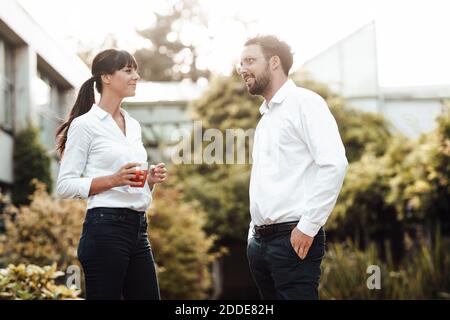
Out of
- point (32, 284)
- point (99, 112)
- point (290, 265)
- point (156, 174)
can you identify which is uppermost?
point (99, 112)

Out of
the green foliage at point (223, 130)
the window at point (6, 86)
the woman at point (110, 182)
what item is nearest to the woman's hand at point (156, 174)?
the woman at point (110, 182)

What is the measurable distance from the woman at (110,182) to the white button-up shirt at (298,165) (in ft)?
1.72

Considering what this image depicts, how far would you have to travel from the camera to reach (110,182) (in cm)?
331

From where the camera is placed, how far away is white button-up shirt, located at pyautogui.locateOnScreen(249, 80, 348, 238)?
3174 mm

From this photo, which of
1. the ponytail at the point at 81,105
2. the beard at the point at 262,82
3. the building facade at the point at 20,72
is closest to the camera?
the beard at the point at 262,82

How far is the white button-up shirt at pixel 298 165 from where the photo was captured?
3.17m

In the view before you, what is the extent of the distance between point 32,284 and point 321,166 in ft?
9.29

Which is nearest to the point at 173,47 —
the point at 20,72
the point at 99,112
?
the point at 20,72

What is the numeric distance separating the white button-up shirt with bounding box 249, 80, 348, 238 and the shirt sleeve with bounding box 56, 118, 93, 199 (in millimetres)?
764

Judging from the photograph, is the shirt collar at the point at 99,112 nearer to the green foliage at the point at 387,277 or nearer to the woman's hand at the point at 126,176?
the woman's hand at the point at 126,176

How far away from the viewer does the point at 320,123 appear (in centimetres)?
325

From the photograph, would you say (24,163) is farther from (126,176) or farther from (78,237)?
(126,176)
